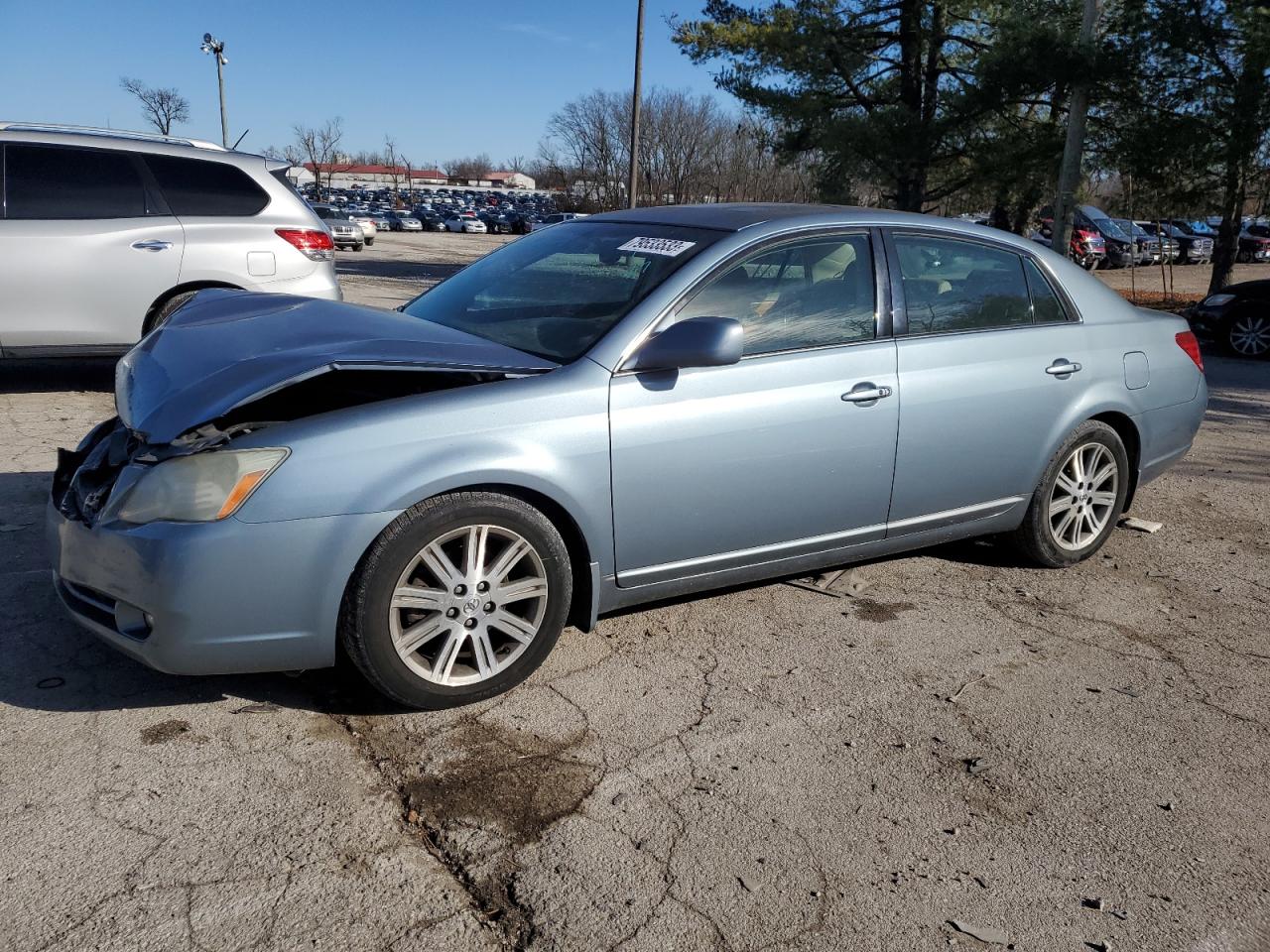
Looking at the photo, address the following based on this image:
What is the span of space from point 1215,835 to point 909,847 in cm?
87

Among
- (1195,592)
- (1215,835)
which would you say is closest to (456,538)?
(1215,835)

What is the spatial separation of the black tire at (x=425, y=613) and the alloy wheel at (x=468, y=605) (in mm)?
17

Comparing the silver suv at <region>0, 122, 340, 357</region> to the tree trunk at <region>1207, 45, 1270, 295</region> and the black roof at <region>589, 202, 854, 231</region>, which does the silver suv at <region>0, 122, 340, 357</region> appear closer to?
the black roof at <region>589, 202, 854, 231</region>

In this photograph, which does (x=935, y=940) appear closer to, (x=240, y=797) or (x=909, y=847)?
(x=909, y=847)

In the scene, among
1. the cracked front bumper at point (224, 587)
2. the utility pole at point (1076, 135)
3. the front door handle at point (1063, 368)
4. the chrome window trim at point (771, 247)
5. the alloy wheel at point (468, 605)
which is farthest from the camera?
the utility pole at point (1076, 135)

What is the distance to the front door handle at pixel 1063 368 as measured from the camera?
4.58 m

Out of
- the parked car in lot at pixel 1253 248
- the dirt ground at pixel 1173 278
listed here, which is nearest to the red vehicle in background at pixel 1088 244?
the dirt ground at pixel 1173 278

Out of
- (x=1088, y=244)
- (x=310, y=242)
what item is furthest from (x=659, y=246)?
(x=1088, y=244)

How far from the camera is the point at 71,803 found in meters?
2.79

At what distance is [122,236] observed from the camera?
23.9 feet

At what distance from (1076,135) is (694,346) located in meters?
14.8

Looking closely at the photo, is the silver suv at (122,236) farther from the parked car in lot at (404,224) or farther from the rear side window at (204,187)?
the parked car in lot at (404,224)

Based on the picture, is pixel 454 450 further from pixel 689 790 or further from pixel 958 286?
pixel 958 286

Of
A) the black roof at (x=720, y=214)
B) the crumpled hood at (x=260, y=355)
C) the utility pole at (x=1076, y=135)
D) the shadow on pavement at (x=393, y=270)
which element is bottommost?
the shadow on pavement at (x=393, y=270)
